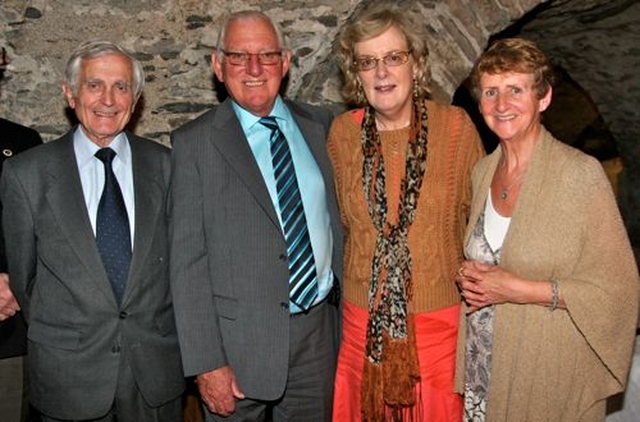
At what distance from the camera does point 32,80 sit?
145 inches

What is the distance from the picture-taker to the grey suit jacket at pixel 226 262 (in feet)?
8.14

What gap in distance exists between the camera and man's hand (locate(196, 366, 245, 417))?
2.52m

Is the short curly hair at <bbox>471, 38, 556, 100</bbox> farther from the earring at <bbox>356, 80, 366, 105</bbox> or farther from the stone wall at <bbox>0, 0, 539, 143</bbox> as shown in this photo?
the stone wall at <bbox>0, 0, 539, 143</bbox>

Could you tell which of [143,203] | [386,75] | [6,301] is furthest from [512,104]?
[6,301]

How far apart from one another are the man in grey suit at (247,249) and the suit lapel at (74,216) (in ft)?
0.83

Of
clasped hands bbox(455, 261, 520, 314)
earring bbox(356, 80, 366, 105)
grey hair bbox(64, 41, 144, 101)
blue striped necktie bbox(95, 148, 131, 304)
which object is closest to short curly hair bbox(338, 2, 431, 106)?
earring bbox(356, 80, 366, 105)

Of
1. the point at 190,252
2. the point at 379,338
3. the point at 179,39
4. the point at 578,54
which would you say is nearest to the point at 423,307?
the point at 379,338

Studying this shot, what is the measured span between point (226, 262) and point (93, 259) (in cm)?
44

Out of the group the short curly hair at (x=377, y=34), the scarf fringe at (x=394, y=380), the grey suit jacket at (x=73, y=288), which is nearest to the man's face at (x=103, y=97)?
the grey suit jacket at (x=73, y=288)

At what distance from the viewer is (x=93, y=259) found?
2.41 m

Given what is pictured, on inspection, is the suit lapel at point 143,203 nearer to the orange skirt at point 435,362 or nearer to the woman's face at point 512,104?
the orange skirt at point 435,362

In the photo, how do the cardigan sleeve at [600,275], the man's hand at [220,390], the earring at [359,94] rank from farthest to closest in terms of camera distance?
the earring at [359,94]
the man's hand at [220,390]
the cardigan sleeve at [600,275]

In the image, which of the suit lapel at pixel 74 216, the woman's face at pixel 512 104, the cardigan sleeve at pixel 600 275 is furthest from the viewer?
the suit lapel at pixel 74 216

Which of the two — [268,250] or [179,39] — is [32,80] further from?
[268,250]
